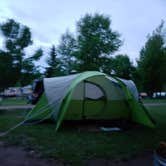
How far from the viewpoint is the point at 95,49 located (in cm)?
3183

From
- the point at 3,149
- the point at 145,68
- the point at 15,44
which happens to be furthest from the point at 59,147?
the point at 145,68

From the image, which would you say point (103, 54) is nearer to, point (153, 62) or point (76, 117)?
point (153, 62)

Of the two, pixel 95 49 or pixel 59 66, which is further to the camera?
pixel 59 66

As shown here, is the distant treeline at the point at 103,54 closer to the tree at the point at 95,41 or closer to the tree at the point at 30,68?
the tree at the point at 95,41

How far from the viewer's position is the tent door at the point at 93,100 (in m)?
8.85

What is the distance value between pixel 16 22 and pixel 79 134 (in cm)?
824

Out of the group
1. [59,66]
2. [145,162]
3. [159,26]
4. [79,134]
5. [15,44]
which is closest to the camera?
[145,162]

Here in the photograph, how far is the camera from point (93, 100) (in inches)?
350

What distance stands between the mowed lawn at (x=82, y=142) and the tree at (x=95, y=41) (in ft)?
78.4

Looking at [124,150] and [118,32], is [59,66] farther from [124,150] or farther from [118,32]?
[124,150]

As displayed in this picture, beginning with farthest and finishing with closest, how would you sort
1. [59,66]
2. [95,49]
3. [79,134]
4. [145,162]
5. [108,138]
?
[59,66] → [95,49] → [79,134] → [108,138] → [145,162]

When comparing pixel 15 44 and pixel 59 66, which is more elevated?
pixel 59 66

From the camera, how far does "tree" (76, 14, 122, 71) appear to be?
3156 cm

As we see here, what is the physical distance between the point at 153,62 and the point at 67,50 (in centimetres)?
1130
